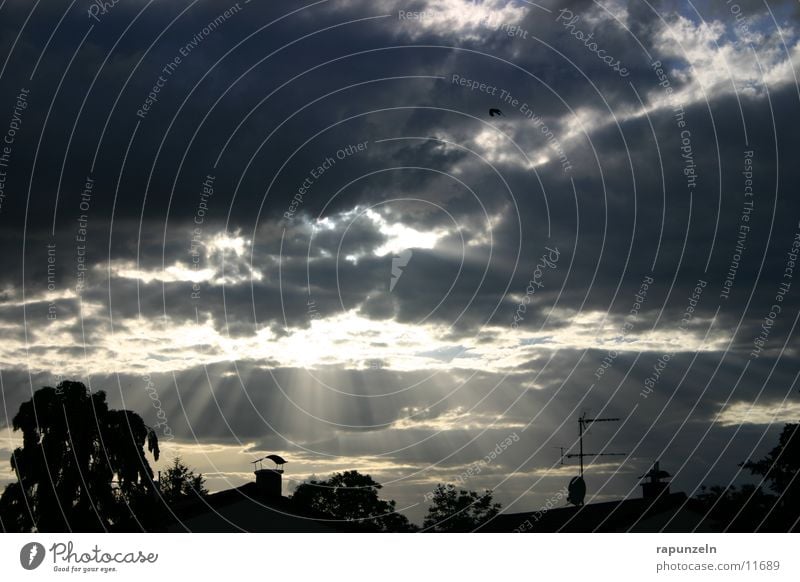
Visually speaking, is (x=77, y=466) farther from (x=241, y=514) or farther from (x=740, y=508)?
(x=740, y=508)

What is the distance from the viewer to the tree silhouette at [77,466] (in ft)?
177

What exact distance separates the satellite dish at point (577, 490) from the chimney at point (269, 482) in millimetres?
17605

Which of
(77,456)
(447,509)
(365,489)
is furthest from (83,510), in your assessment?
(447,509)

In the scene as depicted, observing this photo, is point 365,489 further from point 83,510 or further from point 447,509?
point 83,510

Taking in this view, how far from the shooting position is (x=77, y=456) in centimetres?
5722

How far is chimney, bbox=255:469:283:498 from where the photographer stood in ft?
187

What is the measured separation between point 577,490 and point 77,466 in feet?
97.3
